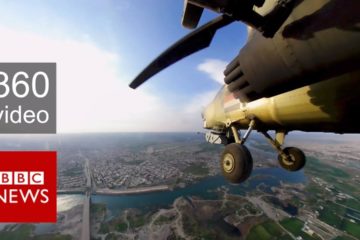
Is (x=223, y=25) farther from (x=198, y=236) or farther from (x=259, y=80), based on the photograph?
(x=198, y=236)

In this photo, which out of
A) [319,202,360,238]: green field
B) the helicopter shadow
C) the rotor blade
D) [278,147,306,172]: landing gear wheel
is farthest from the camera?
[319,202,360,238]: green field

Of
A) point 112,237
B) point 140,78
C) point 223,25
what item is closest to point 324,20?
point 223,25

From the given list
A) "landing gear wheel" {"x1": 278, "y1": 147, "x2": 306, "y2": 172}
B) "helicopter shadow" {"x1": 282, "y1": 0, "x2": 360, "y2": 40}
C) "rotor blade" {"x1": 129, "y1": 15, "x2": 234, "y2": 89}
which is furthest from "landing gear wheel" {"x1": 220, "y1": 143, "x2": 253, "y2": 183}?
"helicopter shadow" {"x1": 282, "y1": 0, "x2": 360, "y2": 40}

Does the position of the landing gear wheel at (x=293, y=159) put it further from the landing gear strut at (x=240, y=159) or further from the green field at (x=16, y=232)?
the green field at (x=16, y=232)

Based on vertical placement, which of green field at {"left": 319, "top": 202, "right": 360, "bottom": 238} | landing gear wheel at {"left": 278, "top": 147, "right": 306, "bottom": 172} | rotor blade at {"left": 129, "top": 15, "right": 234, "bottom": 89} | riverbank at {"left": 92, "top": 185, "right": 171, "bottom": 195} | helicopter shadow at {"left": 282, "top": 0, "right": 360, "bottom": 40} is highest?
rotor blade at {"left": 129, "top": 15, "right": 234, "bottom": 89}

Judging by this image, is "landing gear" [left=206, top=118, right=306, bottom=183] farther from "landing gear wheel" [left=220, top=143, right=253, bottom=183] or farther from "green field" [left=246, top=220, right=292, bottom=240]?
"green field" [left=246, top=220, right=292, bottom=240]

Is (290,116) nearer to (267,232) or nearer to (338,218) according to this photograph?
(267,232)

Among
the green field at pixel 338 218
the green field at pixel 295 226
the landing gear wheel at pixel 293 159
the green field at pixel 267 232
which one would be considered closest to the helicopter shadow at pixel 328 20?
the landing gear wheel at pixel 293 159

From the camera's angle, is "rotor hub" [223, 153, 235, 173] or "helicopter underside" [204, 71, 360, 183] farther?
"rotor hub" [223, 153, 235, 173]
